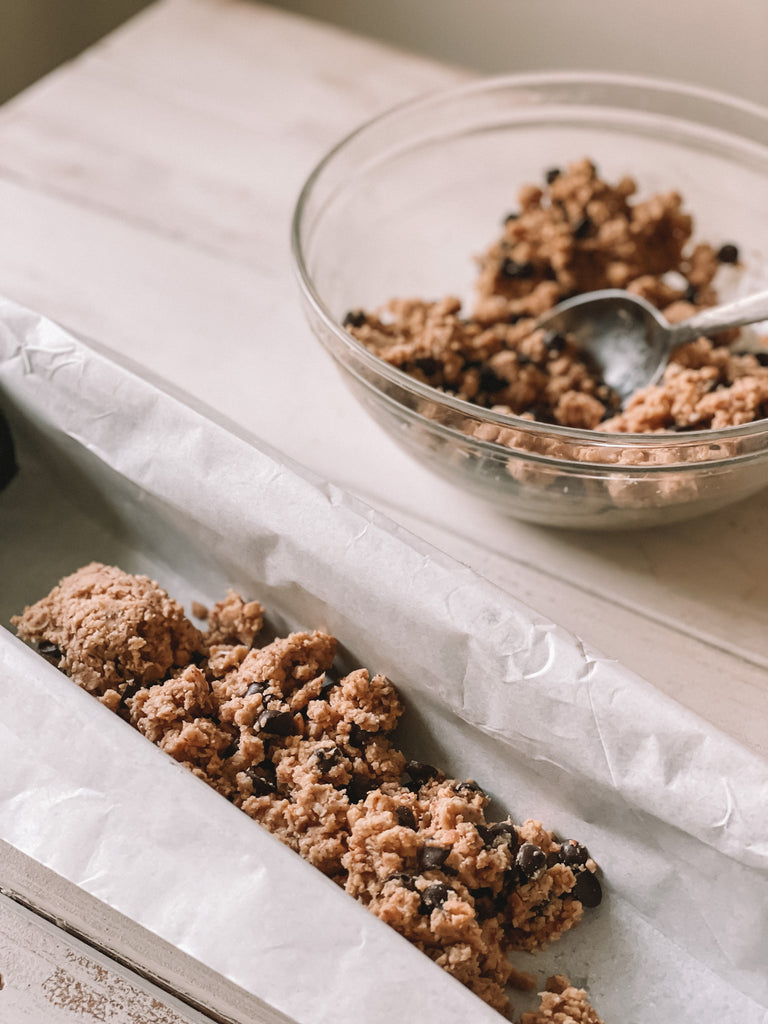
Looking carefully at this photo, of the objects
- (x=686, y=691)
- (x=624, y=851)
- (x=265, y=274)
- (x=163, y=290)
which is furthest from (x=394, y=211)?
(x=624, y=851)

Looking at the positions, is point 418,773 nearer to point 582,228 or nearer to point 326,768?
point 326,768

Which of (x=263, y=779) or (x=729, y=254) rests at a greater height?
(x=729, y=254)

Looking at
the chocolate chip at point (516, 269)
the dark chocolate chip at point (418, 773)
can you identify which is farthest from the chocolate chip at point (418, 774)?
the chocolate chip at point (516, 269)

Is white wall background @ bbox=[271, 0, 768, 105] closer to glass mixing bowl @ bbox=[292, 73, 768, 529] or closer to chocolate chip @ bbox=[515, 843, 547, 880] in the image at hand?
glass mixing bowl @ bbox=[292, 73, 768, 529]

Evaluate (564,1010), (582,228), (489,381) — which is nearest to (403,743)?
(564,1010)

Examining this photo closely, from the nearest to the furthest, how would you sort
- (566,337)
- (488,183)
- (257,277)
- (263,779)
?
(263,779)
(566,337)
(257,277)
(488,183)

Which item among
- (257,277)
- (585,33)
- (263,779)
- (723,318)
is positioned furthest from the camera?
(585,33)

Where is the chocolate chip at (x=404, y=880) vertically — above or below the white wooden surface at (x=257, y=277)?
below

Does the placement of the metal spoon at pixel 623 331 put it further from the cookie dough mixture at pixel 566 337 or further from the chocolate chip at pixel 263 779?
the chocolate chip at pixel 263 779
